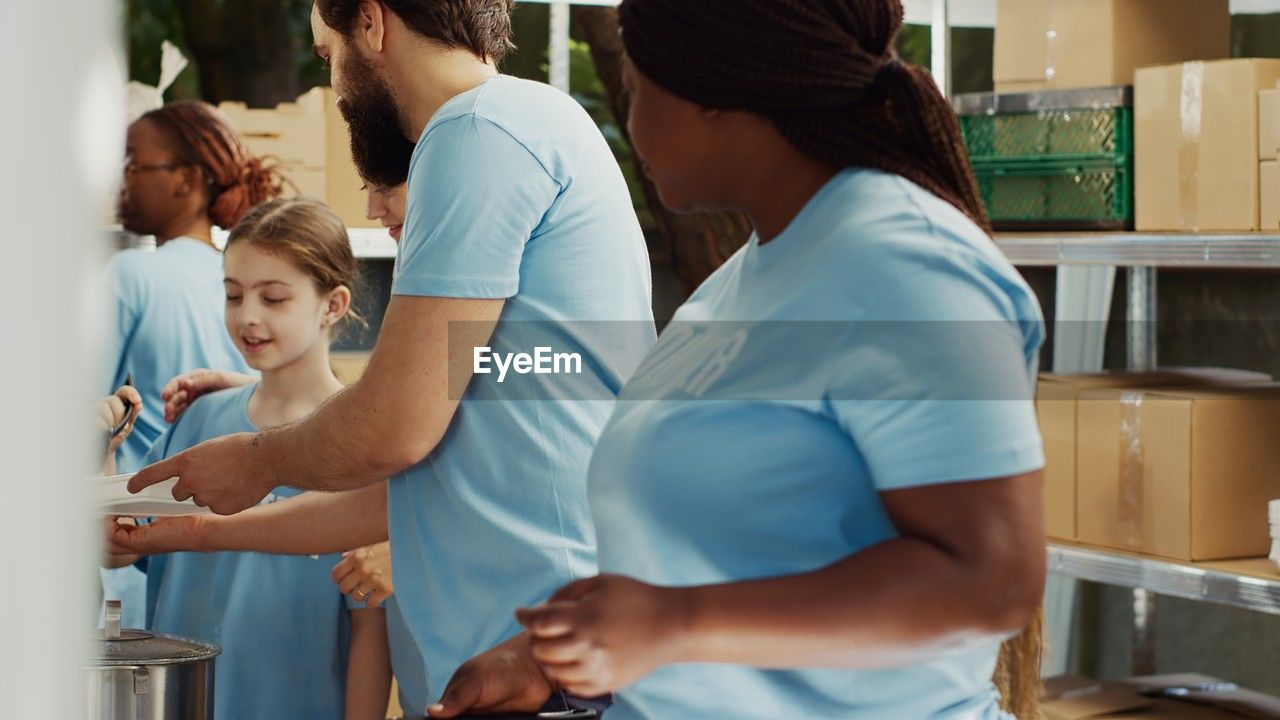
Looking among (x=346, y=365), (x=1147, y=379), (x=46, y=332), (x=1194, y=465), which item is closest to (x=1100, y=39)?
(x=1147, y=379)

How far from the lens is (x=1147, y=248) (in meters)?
2.48

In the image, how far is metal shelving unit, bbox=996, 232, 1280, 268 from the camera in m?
2.31

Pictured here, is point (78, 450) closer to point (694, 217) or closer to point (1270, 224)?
point (1270, 224)

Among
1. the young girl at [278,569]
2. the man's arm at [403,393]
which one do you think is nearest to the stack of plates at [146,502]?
the man's arm at [403,393]

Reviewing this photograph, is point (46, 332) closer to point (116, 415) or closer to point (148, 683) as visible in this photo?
point (148, 683)

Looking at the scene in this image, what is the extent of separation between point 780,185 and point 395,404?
Answer: 492 mm

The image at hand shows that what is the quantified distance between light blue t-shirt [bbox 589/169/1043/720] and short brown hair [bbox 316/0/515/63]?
0.57 m

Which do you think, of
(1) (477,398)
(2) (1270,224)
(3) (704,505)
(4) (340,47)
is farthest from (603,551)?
(2) (1270,224)

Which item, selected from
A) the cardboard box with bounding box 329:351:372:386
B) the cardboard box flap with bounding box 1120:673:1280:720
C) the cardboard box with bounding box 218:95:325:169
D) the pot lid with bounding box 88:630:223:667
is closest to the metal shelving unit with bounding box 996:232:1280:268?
the cardboard box flap with bounding box 1120:673:1280:720

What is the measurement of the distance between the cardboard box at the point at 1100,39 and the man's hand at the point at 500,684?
1.94 metres

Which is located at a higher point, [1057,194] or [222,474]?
[1057,194]

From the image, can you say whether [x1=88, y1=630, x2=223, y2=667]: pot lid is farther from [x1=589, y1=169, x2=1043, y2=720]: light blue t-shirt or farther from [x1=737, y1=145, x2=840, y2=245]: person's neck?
[x1=737, y1=145, x2=840, y2=245]: person's neck

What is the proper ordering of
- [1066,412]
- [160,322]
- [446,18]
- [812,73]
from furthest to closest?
1. [160,322]
2. [1066,412]
3. [446,18]
4. [812,73]

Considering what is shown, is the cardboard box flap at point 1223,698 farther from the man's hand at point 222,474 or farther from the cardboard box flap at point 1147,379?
the man's hand at point 222,474
